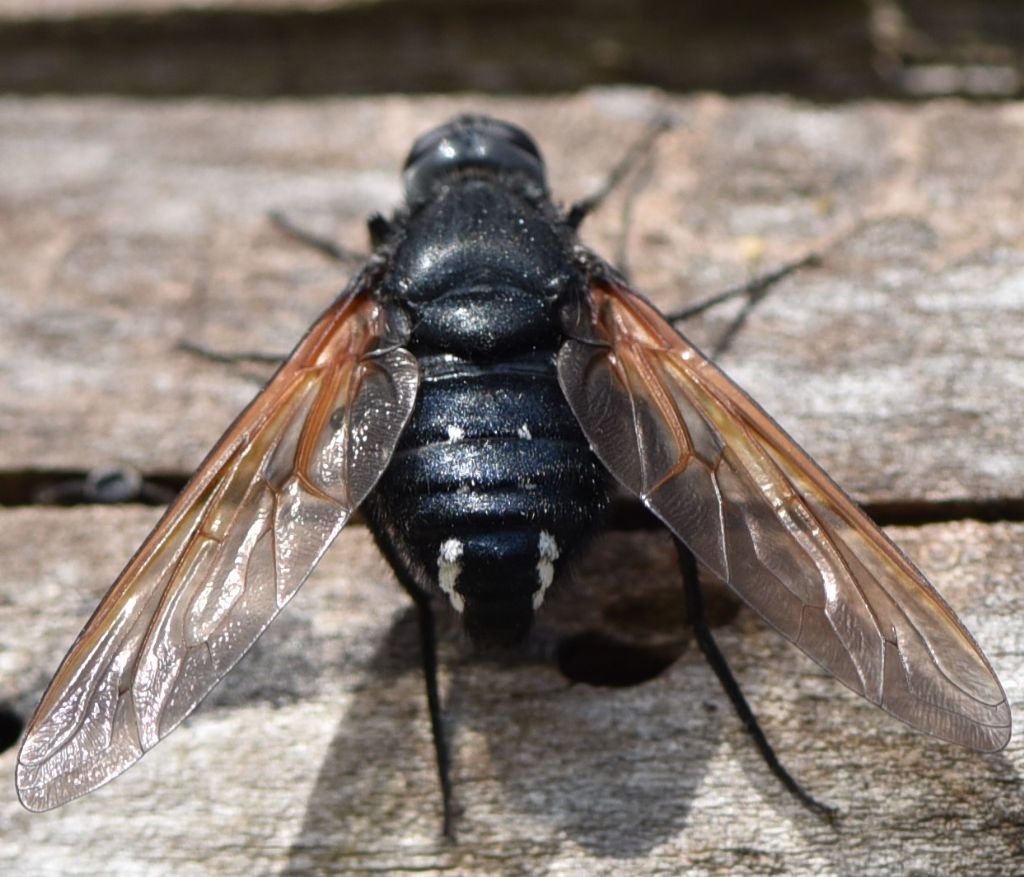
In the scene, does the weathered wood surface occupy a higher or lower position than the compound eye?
lower

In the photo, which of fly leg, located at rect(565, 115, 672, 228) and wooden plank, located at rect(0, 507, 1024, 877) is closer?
wooden plank, located at rect(0, 507, 1024, 877)

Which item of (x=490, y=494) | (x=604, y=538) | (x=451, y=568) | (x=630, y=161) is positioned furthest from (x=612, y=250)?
(x=451, y=568)

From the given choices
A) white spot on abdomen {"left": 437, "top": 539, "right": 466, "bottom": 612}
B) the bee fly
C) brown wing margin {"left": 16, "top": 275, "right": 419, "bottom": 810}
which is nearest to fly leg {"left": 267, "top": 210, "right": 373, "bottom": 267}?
the bee fly

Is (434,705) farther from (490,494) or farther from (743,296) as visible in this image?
(743,296)

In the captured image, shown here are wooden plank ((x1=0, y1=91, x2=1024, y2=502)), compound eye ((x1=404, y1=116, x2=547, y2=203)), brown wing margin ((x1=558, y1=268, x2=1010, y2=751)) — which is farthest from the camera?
compound eye ((x1=404, y1=116, x2=547, y2=203))

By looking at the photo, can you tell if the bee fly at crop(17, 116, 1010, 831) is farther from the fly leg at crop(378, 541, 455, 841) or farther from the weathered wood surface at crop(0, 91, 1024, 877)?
the weathered wood surface at crop(0, 91, 1024, 877)

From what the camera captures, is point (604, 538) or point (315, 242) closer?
point (604, 538)

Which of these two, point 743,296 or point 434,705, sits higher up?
point 743,296

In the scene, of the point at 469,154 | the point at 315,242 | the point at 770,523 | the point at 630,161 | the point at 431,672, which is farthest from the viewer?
the point at 630,161

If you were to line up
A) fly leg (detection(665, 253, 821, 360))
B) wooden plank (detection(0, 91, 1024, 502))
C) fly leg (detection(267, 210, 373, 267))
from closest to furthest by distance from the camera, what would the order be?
wooden plank (detection(0, 91, 1024, 502)) → fly leg (detection(665, 253, 821, 360)) → fly leg (detection(267, 210, 373, 267))
